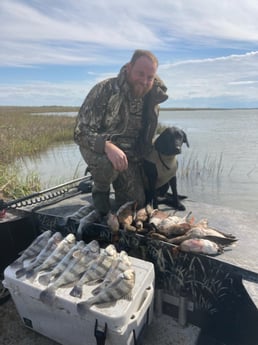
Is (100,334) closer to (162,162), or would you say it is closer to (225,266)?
(225,266)

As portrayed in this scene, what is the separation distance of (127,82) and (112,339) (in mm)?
2517

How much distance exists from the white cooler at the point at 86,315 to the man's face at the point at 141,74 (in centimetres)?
189

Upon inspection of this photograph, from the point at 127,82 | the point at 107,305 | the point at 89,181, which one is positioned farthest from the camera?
the point at 89,181

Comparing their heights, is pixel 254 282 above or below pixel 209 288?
above

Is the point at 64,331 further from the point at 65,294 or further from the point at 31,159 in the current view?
the point at 31,159

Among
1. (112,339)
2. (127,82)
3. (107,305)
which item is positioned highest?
(127,82)

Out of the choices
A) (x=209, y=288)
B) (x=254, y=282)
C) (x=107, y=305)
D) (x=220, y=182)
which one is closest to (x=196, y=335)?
(x=209, y=288)

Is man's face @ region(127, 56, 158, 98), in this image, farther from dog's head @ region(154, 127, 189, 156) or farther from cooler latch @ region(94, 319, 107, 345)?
cooler latch @ region(94, 319, 107, 345)

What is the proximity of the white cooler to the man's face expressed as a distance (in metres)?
1.89

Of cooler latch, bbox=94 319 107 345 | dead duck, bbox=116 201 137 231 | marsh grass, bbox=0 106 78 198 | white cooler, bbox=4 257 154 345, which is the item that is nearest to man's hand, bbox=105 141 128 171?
dead duck, bbox=116 201 137 231

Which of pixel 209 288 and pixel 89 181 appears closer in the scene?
pixel 209 288

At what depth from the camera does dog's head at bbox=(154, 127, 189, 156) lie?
360 cm

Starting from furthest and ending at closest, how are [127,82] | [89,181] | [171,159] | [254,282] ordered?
1. [89,181]
2. [171,159]
3. [127,82]
4. [254,282]

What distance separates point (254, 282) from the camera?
2.11 m
